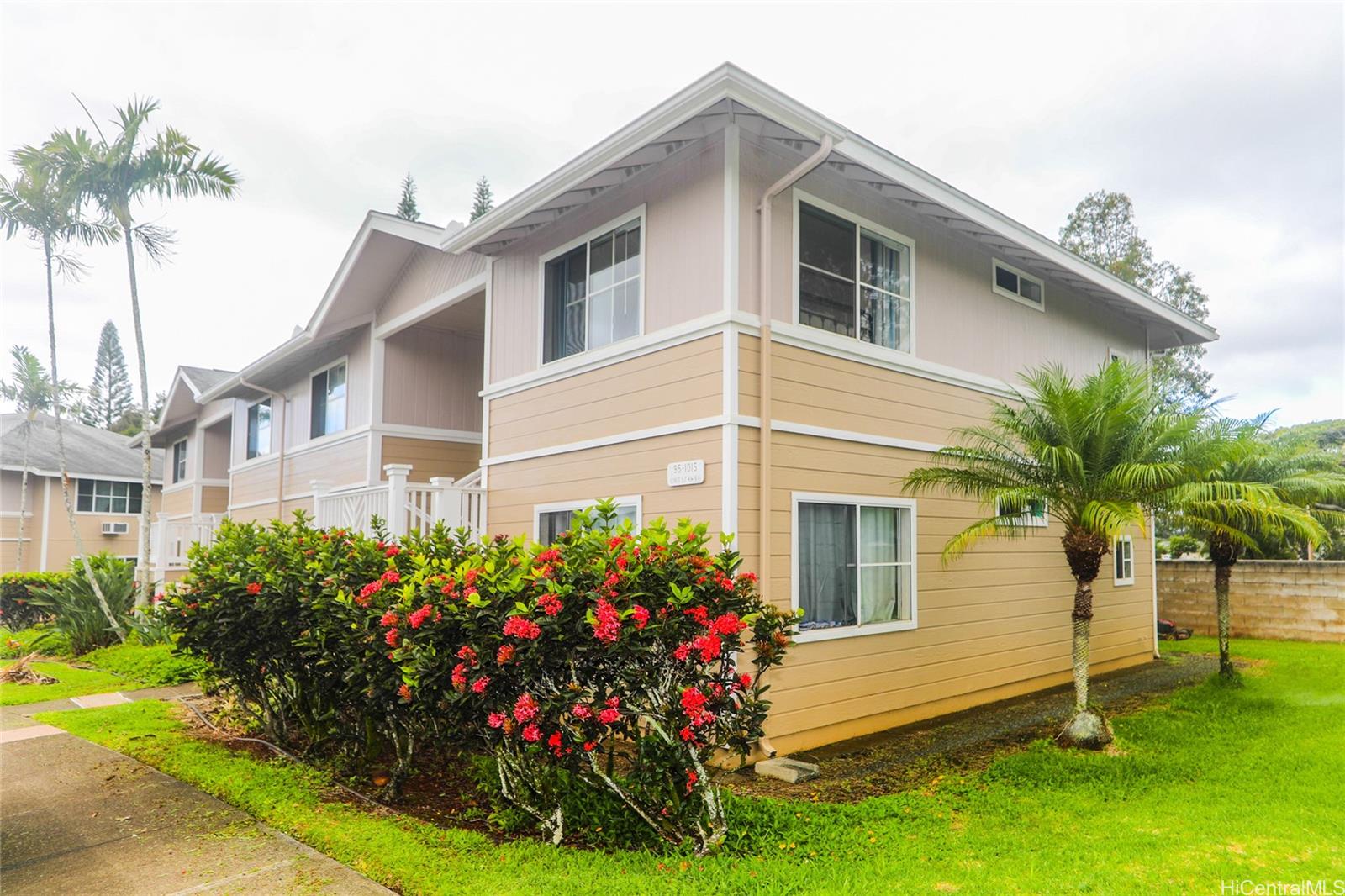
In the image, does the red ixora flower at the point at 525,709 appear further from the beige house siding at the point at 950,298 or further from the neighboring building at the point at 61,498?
the neighboring building at the point at 61,498

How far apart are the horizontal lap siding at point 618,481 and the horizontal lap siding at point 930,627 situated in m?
0.57

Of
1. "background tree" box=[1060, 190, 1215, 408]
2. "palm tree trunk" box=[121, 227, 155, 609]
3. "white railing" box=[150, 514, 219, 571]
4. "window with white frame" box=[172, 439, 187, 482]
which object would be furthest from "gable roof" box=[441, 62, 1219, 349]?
"window with white frame" box=[172, 439, 187, 482]

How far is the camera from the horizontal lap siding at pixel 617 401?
684 centimetres

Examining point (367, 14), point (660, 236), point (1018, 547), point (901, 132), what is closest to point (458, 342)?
point (367, 14)

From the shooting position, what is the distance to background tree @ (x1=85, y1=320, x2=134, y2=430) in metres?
52.5

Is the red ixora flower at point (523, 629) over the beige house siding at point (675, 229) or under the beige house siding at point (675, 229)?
under

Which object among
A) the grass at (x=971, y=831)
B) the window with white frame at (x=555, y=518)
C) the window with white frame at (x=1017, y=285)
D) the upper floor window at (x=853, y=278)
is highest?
the window with white frame at (x=1017, y=285)

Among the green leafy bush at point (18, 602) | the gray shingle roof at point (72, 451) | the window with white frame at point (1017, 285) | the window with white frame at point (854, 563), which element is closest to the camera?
the window with white frame at point (854, 563)

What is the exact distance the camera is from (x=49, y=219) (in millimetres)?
13484

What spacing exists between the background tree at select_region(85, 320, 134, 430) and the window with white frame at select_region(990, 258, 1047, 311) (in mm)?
57937

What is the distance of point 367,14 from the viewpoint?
8.63 metres

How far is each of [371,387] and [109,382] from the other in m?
51.9

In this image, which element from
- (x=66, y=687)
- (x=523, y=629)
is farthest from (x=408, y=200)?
(x=523, y=629)

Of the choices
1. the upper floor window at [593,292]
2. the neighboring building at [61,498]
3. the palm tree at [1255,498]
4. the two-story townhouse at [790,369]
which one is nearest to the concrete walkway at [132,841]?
the two-story townhouse at [790,369]
